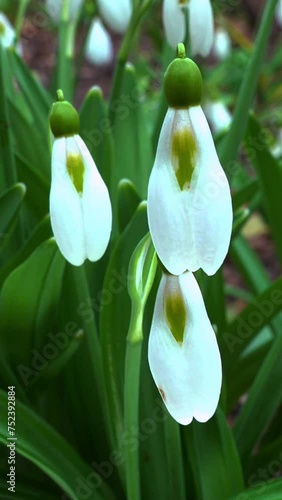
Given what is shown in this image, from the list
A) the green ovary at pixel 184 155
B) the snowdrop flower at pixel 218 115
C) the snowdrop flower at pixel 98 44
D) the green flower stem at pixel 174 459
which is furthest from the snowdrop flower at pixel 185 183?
the snowdrop flower at pixel 218 115

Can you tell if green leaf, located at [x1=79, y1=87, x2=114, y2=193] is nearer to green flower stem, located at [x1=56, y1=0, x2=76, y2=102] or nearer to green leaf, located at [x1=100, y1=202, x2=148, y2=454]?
green flower stem, located at [x1=56, y1=0, x2=76, y2=102]

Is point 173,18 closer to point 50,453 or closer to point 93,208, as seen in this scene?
point 93,208

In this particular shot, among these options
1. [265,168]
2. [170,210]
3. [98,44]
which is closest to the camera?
[170,210]

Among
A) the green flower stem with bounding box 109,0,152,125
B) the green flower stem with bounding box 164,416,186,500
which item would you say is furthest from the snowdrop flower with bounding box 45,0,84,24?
the green flower stem with bounding box 164,416,186,500

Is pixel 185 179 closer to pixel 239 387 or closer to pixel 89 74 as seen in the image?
pixel 239 387

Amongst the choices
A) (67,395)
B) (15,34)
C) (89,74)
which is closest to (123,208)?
(67,395)

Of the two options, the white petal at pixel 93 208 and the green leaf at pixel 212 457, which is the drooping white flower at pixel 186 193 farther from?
the green leaf at pixel 212 457

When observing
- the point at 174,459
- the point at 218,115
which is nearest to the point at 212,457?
the point at 174,459
